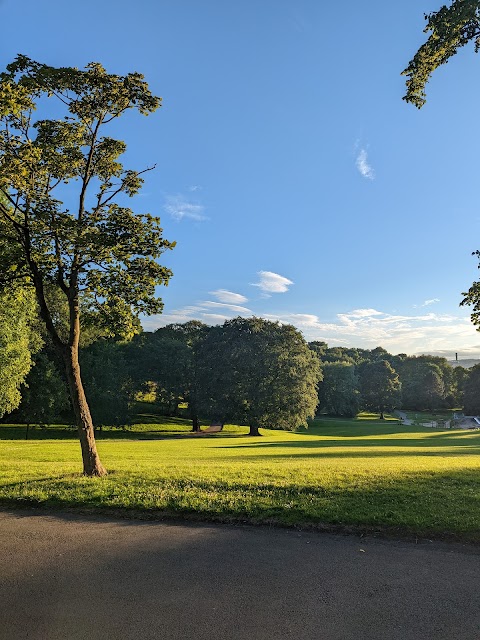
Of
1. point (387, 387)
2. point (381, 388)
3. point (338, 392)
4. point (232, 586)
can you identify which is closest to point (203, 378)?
point (338, 392)

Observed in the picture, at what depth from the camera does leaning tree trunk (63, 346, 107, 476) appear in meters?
11.9

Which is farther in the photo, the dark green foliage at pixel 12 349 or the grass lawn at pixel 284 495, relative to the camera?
the dark green foliage at pixel 12 349

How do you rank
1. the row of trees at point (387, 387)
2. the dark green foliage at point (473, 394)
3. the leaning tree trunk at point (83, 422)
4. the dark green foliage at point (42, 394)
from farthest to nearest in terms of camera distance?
the dark green foliage at point (473, 394) → the row of trees at point (387, 387) → the dark green foliage at point (42, 394) → the leaning tree trunk at point (83, 422)

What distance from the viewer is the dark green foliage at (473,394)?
89438 mm

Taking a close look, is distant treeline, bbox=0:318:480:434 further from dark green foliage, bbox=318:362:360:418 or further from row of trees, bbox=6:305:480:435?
dark green foliage, bbox=318:362:360:418

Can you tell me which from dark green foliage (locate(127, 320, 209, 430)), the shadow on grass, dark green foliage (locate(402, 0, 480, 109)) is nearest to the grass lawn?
the shadow on grass

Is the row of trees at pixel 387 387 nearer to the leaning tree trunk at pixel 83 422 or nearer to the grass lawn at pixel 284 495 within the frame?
the grass lawn at pixel 284 495

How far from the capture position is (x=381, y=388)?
313 feet

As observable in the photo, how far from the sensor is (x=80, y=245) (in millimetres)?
10562

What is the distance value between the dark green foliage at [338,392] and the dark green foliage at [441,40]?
7656cm

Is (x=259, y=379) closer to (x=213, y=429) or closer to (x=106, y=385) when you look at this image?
(x=213, y=429)

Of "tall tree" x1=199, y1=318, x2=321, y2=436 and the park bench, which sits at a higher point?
"tall tree" x1=199, y1=318, x2=321, y2=436

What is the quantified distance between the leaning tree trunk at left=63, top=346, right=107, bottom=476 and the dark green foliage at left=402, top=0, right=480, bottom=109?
12.3 m

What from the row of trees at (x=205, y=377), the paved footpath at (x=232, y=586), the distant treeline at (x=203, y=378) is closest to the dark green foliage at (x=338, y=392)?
the row of trees at (x=205, y=377)
